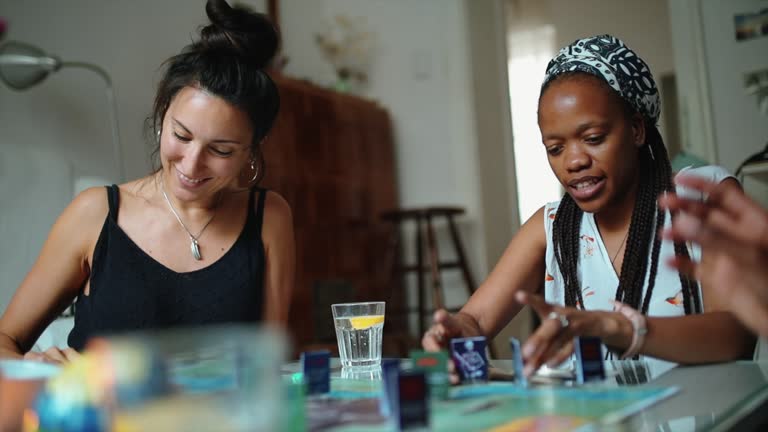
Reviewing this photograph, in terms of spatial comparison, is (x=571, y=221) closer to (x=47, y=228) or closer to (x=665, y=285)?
(x=665, y=285)

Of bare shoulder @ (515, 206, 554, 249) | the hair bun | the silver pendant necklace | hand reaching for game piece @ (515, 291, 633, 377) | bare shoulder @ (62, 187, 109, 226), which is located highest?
the hair bun

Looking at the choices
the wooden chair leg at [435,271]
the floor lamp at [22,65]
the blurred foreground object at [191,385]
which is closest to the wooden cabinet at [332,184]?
the wooden chair leg at [435,271]

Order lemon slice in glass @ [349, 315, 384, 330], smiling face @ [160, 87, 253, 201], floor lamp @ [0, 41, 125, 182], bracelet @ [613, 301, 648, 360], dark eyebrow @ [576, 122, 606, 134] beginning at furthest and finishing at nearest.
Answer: floor lamp @ [0, 41, 125, 182], smiling face @ [160, 87, 253, 201], dark eyebrow @ [576, 122, 606, 134], lemon slice in glass @ [349, 315, 384, 330], bracelet @ [613, 301, 648, 360]

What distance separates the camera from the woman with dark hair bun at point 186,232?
4.64ft

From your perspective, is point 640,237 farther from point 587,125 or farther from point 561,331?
point 561,331

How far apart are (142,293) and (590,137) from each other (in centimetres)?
92

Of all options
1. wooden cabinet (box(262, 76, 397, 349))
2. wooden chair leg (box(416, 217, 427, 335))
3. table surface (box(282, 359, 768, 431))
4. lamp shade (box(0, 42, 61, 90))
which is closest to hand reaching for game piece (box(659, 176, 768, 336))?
table surface (box(282, 359, 768, 431))

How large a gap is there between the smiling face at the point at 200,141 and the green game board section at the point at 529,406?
71cm

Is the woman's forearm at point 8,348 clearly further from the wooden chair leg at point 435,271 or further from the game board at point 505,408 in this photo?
the wooden chair leg at point 435,271

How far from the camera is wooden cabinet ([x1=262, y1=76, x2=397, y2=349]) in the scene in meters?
3.99

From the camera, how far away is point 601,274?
134cm

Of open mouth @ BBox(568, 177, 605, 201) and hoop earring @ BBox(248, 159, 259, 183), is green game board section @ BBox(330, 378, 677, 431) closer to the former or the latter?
open mouth @ BBox(568, 177, 605, 201)

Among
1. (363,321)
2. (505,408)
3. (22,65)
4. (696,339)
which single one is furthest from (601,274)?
(22,65)

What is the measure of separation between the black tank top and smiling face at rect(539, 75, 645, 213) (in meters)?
0.71
